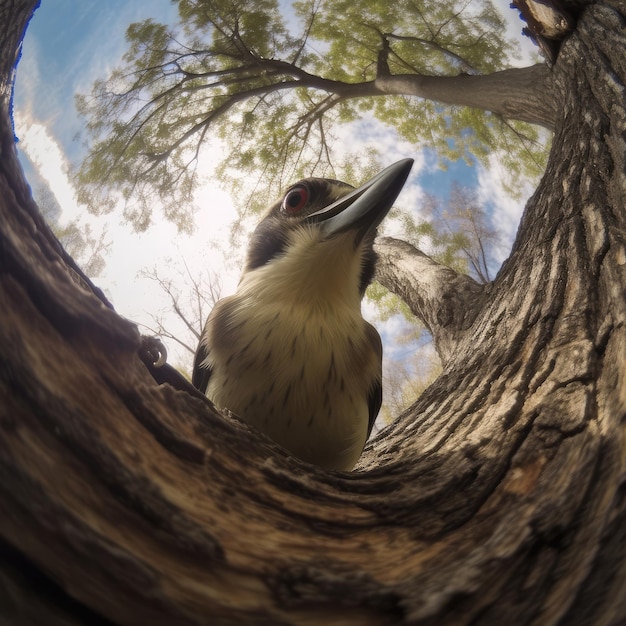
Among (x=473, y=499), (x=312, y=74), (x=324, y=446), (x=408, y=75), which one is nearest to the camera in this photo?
Answer: (x=473, y=499)

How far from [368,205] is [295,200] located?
0.48 m

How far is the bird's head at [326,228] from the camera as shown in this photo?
212 cm

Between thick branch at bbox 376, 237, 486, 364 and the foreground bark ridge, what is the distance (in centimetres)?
196

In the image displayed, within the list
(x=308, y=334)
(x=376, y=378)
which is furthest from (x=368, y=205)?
(x=376, y=378)

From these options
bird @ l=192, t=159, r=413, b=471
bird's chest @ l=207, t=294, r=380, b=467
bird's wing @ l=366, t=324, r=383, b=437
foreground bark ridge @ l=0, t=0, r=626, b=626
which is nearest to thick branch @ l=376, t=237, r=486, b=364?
bird's wing @ l=366, t=324, r=383, b=437

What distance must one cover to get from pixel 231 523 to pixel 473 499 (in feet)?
1.80

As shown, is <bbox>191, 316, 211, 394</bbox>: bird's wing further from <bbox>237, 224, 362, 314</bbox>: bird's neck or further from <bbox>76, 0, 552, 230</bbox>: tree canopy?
<bbox>76, 0, 552, 230</bbox>: tree canopy

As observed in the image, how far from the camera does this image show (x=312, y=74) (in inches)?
303

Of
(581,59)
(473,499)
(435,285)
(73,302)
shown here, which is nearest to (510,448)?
(473,499)


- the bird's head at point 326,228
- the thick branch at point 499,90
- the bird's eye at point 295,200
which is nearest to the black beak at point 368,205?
the bird's head at point 326,228

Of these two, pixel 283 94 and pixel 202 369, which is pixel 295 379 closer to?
pixel 202 369

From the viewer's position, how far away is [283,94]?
779 cm

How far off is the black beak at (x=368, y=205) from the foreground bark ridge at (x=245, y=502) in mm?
975

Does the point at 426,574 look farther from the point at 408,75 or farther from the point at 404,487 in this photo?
the point at 408,75
